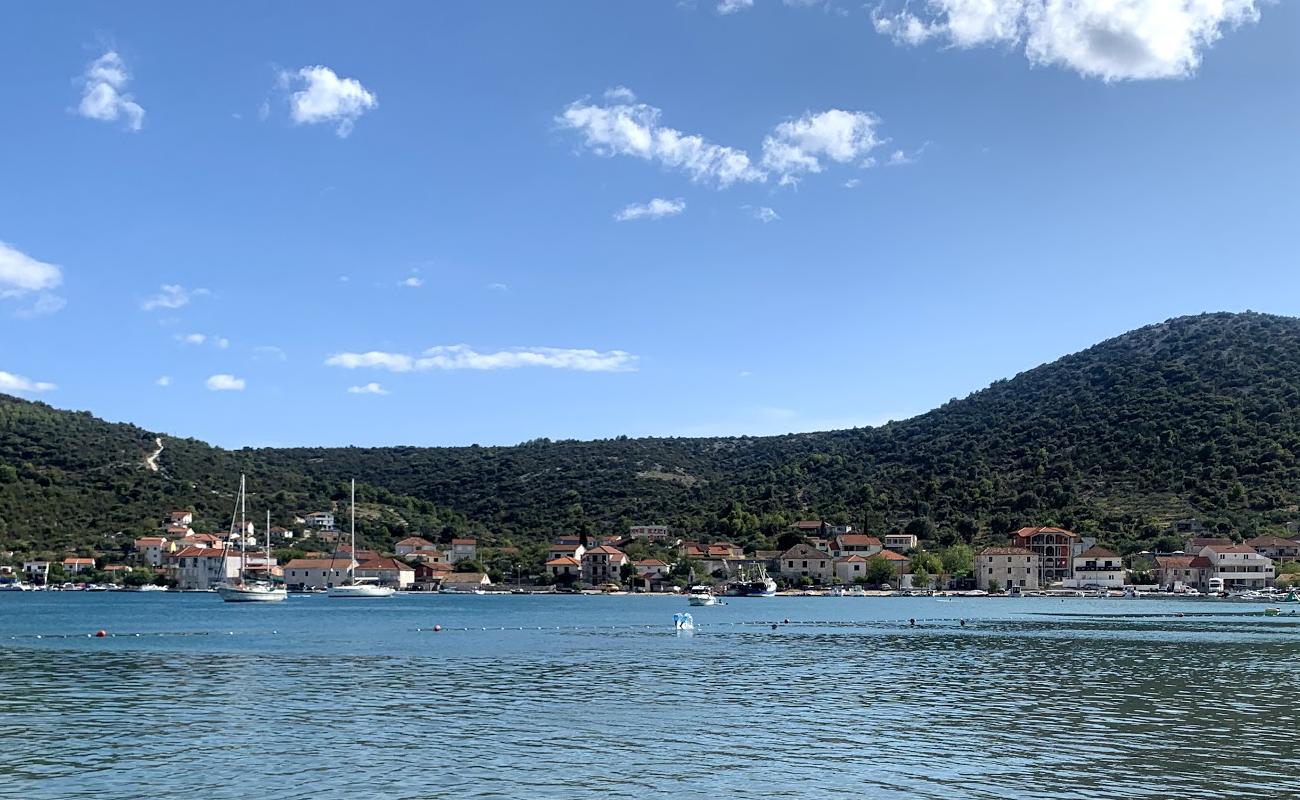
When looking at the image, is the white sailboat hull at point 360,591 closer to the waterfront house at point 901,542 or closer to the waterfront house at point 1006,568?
the waterfront house at point 901,542

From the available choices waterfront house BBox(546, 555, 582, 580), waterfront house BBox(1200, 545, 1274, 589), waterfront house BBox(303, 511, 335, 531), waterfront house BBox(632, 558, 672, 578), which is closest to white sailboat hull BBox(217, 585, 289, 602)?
waterfront house BBox(546, 555, 582, 580)

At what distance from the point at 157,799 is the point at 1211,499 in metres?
151

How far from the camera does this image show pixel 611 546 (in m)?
166

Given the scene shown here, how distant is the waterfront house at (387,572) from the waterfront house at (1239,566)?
99.0 meters

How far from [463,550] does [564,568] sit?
24.3 m

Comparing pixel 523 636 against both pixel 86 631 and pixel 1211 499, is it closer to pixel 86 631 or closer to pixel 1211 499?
pixel 86 631

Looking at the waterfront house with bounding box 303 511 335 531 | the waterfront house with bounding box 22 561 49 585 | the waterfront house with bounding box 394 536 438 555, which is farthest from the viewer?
the waterfront house with bounding box 303 511 335 531

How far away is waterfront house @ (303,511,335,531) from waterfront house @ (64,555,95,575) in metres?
41.6

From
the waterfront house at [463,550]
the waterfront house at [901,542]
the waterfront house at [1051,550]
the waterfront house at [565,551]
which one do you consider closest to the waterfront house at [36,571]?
the waterfront house at [463,550]

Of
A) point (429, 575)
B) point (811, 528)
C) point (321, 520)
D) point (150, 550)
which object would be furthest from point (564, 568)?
point (150, 550)

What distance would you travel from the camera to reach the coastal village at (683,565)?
140500mm

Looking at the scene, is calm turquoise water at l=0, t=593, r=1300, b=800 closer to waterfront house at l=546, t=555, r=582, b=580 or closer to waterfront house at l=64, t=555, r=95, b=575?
waterfront house at l=64, t=555, r=95, b=575

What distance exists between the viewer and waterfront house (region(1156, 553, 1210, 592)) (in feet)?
454

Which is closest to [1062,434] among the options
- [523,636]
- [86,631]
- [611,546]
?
[611,546]
